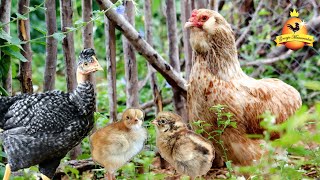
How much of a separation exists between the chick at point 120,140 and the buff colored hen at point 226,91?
1.32ft

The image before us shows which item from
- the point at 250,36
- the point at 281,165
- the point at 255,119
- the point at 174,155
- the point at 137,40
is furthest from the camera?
the point at 250,36

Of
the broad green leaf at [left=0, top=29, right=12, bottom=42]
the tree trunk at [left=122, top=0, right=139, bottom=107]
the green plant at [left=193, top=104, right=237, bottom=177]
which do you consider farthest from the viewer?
the tree trunk at [left=122, top=0, right=139, bottom=107]

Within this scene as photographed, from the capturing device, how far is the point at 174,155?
9.02 feet

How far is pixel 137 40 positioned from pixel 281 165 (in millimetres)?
1149

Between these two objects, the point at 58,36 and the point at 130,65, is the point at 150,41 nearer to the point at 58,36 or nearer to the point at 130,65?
the point at 130,65

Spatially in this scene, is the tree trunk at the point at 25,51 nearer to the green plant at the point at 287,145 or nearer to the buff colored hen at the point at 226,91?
the buff colored hen at the point at 226,91

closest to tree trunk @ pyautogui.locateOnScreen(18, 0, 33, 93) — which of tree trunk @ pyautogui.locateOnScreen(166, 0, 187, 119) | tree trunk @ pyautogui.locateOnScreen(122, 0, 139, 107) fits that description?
tree trunk @ pyautogui.locateOnScreen(122, 0, 139, 107)

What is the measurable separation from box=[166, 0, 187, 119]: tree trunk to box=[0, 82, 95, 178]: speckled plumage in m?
1.00

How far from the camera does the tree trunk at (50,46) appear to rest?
3.32 metres

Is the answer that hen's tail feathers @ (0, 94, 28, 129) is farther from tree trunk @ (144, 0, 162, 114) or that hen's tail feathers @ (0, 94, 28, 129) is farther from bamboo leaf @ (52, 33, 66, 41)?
tree trunk @ (144, 0, 162, 114)

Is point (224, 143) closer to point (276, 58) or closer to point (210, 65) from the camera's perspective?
point (210, 65)

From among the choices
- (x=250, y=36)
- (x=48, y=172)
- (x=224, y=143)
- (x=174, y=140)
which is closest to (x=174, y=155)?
(x=174, y=140)

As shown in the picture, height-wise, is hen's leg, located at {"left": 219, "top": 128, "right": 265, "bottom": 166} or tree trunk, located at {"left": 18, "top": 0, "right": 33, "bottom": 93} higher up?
tree trunk, located at {"left": 18, "top": 0, "right": 33, "bottom": 93}

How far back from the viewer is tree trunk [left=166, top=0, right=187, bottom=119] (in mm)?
3694
